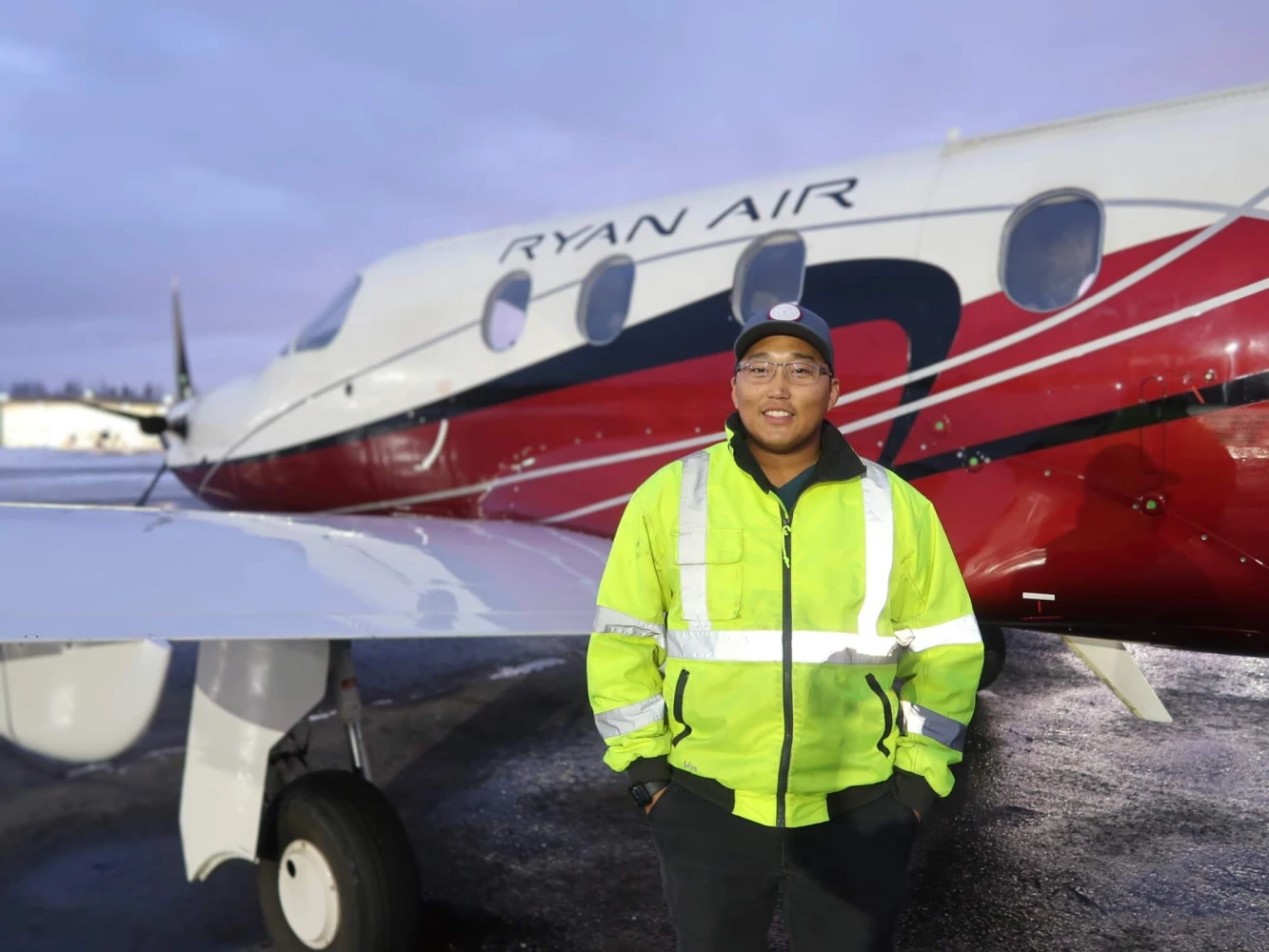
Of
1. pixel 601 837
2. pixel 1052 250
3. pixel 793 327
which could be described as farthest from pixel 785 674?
pixel 601 837

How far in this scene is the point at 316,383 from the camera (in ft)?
21.3

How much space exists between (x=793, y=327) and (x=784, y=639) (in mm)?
704

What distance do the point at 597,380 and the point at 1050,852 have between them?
3281 mm

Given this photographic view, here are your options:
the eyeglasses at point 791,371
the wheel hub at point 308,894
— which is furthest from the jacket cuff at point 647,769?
the wheel hub at point 308,894

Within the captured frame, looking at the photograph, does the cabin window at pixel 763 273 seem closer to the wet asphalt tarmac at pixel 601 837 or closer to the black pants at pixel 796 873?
the wet asphalt tarmac at pixel 601 837

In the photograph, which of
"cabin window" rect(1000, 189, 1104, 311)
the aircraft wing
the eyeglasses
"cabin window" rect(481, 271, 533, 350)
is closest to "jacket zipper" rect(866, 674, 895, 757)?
the eyeglasses

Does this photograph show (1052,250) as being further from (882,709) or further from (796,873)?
(796,873)

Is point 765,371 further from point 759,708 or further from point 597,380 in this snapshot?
point 597,380

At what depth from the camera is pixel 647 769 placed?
206 centimetres

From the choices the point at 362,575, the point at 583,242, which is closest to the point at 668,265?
the point at 583,242

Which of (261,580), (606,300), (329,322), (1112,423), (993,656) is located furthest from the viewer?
(329,322)

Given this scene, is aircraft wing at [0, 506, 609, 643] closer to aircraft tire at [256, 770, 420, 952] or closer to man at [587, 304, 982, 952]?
aircraft tire at [256, 770, 420, 952]

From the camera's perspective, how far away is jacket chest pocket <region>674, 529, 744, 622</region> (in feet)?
6.59

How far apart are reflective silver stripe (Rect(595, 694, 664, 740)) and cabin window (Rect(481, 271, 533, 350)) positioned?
3.97m
